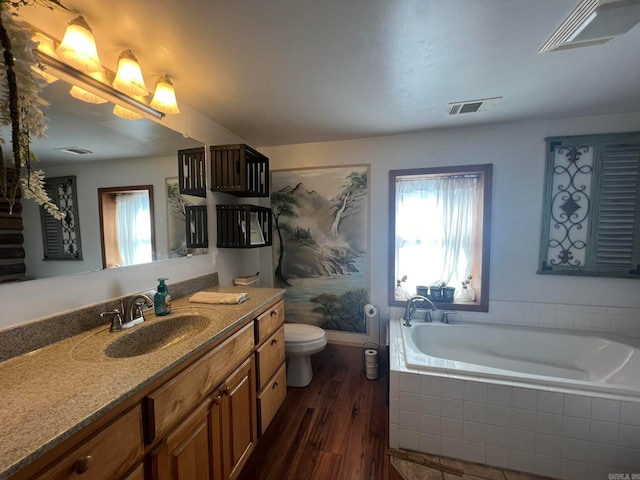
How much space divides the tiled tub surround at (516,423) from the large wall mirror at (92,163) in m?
1.78

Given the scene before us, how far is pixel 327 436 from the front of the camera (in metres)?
1.67

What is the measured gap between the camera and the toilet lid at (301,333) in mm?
2091

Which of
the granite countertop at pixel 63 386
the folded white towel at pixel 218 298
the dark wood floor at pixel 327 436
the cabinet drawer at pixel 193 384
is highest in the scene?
the folded white towel at pixel 218 298

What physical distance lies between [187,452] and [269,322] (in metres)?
0.73

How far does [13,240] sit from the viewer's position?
922 mm

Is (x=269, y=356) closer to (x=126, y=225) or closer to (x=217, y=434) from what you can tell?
(x=217, y=434)

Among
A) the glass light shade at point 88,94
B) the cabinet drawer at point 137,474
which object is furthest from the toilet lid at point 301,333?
the glass light shade at point 88,94

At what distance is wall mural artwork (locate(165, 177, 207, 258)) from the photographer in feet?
5.12

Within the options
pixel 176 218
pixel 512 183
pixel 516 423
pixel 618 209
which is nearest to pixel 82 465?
pixel 176 218

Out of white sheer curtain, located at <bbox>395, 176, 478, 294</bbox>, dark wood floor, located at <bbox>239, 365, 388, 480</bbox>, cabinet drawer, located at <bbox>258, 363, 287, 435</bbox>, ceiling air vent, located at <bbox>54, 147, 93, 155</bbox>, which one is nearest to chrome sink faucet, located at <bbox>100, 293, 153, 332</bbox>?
ceiling air vent, located at <bbox>54, 147, 93, 155</bbox>

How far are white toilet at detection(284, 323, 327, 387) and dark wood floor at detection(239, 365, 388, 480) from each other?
0.28 ft

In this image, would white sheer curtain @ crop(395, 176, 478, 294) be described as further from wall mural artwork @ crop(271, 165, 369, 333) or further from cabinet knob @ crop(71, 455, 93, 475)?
cabinet knob @ crop(71, 455, 93, 475)

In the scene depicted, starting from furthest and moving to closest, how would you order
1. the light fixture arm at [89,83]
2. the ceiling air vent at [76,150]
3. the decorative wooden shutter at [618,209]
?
the decorative wooden shutter at [618,209] → the ceiling air vent at [76,150] → the light fixture arm at [89,83]

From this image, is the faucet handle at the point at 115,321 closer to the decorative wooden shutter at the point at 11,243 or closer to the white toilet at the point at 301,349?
the decorative wooden shutter at the point at 11,243
